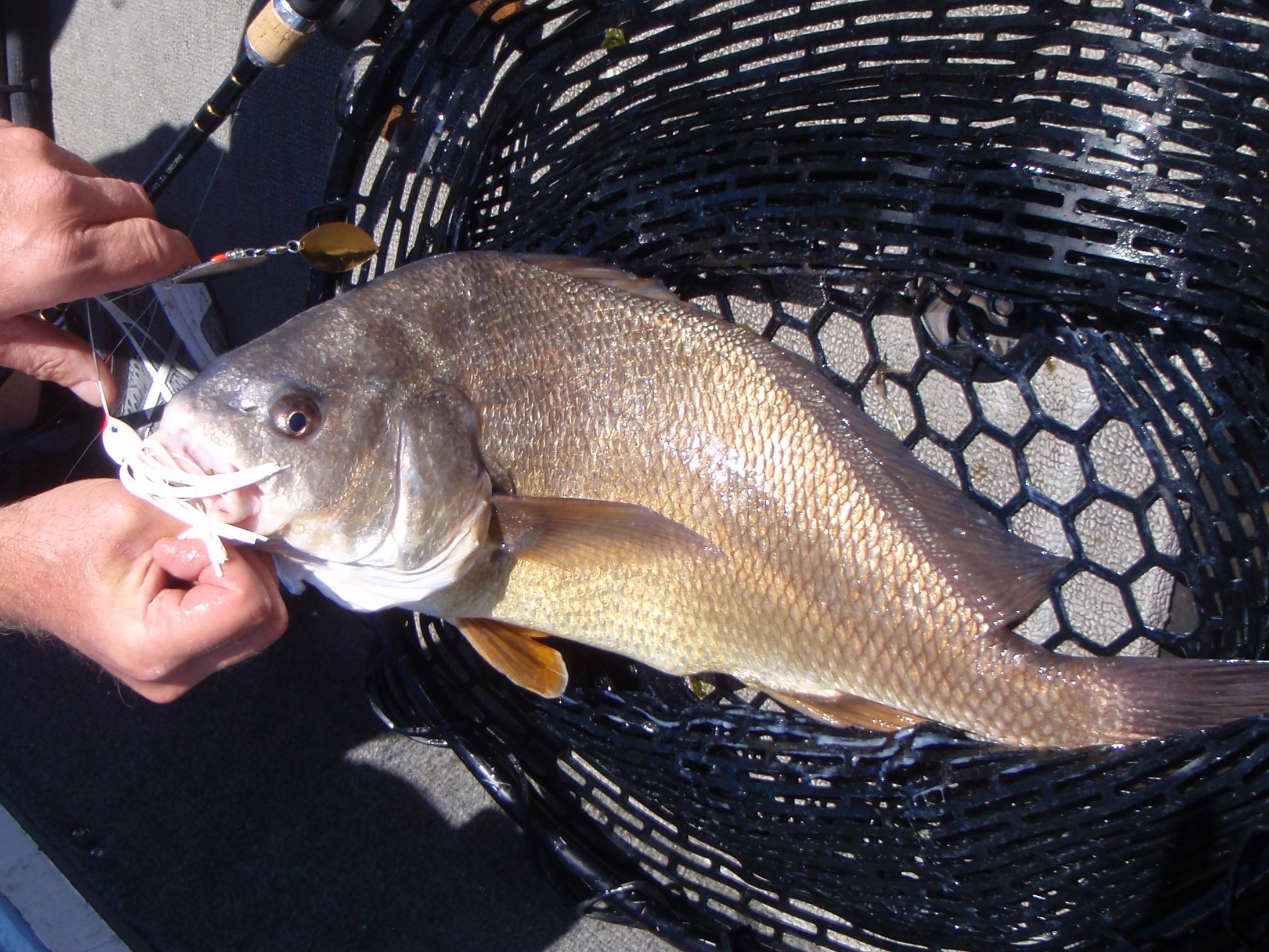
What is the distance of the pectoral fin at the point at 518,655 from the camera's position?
4.94 ft

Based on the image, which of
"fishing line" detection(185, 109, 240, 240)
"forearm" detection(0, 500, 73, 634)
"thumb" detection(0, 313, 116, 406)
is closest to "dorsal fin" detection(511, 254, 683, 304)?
"forearm" detection(0, 500, 73, 634)

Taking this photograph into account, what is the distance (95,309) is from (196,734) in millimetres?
1169

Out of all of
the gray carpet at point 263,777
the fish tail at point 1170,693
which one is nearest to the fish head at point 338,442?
the fish tail at point 1170,693

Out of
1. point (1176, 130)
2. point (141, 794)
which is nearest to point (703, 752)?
point (1176, 130)

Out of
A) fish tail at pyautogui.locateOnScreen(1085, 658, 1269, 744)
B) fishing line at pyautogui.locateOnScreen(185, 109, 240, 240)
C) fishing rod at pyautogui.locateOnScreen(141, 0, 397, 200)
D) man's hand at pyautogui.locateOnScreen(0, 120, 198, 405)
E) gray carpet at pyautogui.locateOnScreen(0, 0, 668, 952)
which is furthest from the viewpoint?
fishing line at pyautogui.locateOnScreen(185, 109, 240, 240)

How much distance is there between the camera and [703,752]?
5.18 ft

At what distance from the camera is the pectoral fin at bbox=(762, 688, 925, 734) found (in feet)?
4.51

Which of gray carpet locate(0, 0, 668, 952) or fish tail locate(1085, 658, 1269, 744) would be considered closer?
fish tail locate(1085, 658, 1269, 744)

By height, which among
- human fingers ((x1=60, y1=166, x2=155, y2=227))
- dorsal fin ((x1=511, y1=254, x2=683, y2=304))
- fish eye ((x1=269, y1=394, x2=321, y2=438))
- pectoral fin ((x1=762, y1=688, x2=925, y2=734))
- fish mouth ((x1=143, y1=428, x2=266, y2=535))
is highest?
dorsal fin ((x1=511, y1=254, x2=683, y2=304))

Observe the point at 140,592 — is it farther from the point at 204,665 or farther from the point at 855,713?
the point at 855,713

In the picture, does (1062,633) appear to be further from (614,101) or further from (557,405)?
(614,101)

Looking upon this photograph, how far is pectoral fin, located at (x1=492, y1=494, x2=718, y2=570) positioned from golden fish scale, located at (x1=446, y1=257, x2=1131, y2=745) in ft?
0.08

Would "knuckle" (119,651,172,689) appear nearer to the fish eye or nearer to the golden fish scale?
the fish eye

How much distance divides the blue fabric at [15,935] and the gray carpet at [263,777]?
0.31 m
